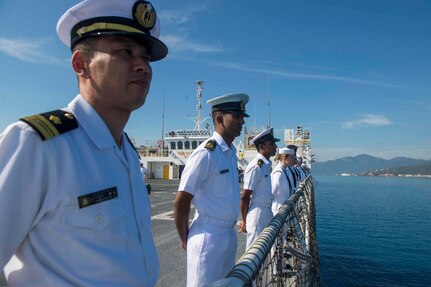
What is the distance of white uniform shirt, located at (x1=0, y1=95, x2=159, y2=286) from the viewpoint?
886mm

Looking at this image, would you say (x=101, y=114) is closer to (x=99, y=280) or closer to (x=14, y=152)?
(x=14, y=152)

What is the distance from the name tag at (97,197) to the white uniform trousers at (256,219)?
385cm

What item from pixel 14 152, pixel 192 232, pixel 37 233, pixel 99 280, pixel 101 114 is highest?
pixel 101 114

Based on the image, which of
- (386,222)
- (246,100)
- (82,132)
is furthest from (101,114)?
(386,222)

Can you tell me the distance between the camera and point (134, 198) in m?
1.24

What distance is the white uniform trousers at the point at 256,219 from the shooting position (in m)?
4.70

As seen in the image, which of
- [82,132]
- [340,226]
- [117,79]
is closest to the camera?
[82,132]

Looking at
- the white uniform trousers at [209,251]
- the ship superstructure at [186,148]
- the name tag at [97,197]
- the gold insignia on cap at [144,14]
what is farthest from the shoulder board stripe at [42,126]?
the ship superstructure at [186,148]

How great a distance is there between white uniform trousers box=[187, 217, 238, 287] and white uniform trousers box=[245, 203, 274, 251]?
1.81 metres

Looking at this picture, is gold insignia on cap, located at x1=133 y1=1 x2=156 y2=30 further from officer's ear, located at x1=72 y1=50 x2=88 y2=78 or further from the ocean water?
the ocean water

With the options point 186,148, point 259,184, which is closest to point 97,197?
point 259,184

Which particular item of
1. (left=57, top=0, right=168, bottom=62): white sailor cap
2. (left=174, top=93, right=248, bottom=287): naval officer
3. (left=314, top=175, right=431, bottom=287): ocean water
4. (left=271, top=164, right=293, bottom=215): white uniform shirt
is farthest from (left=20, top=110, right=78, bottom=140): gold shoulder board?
(left=314, top=175, right=431, bottom=287): ocean water

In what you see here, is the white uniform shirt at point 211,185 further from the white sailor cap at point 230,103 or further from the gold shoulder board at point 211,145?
the white sailor cap at point 230,103

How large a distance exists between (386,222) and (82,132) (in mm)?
26414
